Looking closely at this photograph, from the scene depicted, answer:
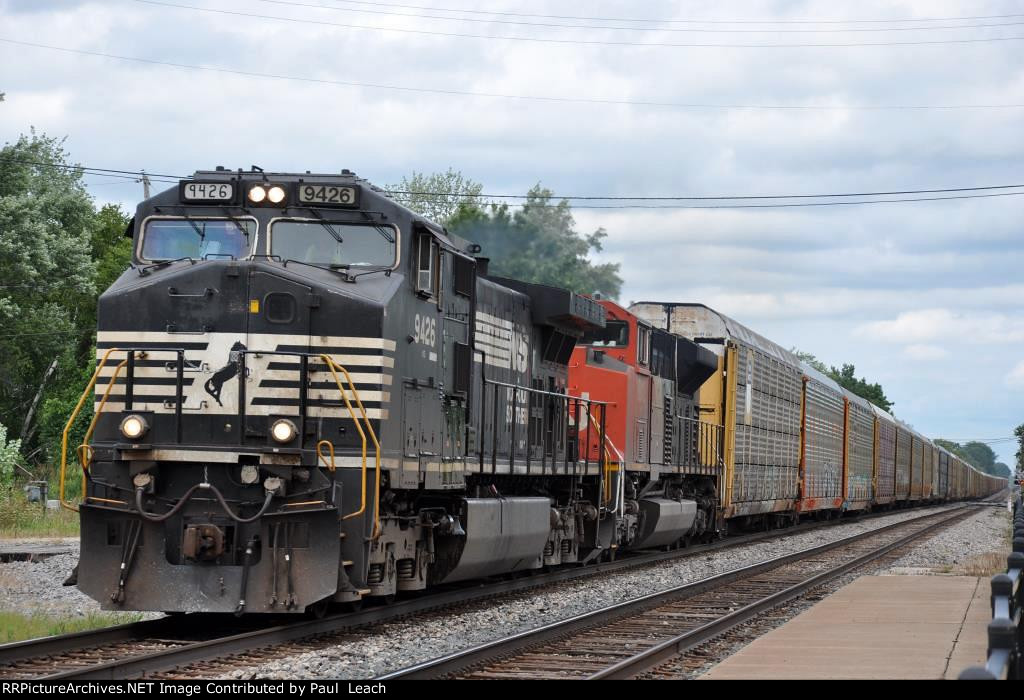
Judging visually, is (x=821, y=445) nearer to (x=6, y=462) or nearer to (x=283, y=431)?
(x=6, y=462)

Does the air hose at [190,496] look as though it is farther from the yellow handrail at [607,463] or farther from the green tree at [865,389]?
the green tree at [865,389]

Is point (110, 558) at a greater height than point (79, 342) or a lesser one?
lesser

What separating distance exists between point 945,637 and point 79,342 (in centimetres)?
4327

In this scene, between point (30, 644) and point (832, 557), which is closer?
point (30, 644)

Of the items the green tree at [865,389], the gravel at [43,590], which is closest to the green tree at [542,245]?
the gravel at [43,590]

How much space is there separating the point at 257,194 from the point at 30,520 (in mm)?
15404

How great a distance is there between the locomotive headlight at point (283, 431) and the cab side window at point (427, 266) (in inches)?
76.4

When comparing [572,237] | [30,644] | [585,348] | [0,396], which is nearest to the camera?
[30,644]

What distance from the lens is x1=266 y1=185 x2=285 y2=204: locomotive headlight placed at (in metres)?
11.1

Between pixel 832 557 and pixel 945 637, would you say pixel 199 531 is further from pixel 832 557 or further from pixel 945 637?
pixel 832 557

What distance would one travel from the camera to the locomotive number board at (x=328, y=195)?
11109mm

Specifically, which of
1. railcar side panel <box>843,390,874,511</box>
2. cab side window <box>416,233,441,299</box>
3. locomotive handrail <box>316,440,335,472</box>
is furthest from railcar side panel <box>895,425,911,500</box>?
locomotive handrail <box>316,440,335,472</box>

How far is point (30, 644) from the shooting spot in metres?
→ 8.95

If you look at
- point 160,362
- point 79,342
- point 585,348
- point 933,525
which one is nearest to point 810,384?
point 933,525
